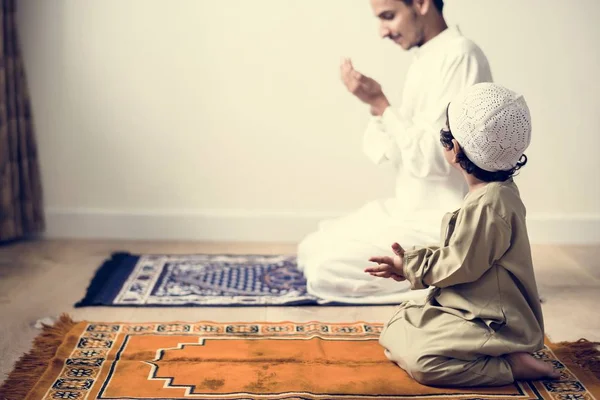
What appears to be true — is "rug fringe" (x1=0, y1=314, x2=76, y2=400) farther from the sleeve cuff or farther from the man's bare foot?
the man's bare foot

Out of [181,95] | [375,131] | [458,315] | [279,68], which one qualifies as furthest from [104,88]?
[458,315]

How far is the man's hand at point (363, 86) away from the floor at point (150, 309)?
762 millimetres

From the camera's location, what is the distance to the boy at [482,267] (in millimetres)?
2057

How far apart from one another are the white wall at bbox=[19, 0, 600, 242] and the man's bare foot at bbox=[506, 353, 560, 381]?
1845 mm

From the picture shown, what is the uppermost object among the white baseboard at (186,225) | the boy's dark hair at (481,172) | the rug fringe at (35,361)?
the boy's dark hair at (481,172)

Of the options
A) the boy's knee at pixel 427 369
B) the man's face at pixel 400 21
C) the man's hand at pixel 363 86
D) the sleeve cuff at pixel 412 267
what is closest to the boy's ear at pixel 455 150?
the sleeve cuff at pixel 412 267

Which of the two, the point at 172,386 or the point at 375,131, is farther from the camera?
the point at 375,131

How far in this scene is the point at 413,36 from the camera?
296cm

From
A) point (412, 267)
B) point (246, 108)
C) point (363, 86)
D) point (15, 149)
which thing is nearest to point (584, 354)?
point (412, 267)

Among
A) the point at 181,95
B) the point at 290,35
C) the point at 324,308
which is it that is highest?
the point at 290,35

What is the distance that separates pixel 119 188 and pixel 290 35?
1.15 metres

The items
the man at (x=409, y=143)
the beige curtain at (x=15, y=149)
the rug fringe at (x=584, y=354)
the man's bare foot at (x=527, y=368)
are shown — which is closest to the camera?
the man's bare foot at (x=527, y=368)

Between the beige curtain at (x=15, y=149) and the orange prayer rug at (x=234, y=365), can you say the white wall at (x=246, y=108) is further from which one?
the orange prayer rug at (x=234, y=365)

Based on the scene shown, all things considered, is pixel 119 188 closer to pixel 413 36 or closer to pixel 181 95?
pixel 181 95
